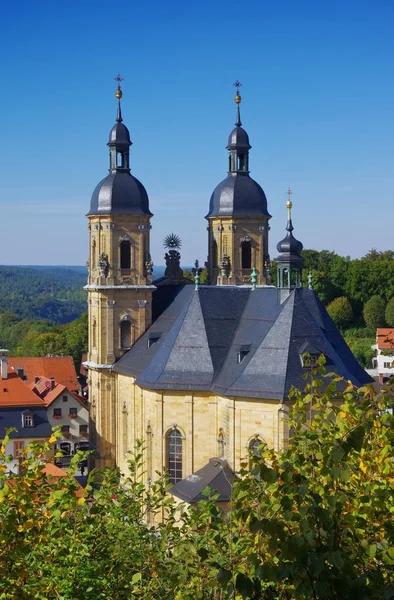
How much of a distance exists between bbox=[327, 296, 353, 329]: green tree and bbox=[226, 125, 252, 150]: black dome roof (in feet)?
171

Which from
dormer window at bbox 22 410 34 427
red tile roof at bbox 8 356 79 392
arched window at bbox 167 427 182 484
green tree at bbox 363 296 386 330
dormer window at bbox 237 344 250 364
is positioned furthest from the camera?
green tree at bbox 363 296 386 330

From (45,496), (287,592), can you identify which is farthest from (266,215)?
(287,592)

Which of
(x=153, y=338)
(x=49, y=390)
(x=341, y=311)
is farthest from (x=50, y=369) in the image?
(x=341, y=311)

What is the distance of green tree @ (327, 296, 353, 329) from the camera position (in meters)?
104

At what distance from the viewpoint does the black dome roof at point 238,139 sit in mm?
54000

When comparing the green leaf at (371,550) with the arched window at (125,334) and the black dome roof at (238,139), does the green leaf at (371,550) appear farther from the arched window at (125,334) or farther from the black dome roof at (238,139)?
the black dome roof at (238,139)

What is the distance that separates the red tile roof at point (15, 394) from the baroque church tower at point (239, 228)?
1615 cm

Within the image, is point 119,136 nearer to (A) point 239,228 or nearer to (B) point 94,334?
(A) point 239,228

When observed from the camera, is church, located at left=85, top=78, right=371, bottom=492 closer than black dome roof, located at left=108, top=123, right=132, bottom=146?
Yes

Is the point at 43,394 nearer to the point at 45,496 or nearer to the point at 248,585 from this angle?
the point at 45,496

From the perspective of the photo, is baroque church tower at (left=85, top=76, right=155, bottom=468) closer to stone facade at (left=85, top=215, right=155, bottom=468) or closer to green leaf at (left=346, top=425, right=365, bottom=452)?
stone facade at (left=85, top=215, right=155, bottom=468)

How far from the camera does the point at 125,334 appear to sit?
48.8 m

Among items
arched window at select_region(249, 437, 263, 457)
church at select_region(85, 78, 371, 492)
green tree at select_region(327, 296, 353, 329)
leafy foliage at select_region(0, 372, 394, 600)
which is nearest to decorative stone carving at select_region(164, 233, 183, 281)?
church at select_region(85, 78, 371, 492)

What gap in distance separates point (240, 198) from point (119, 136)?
7677 mm
